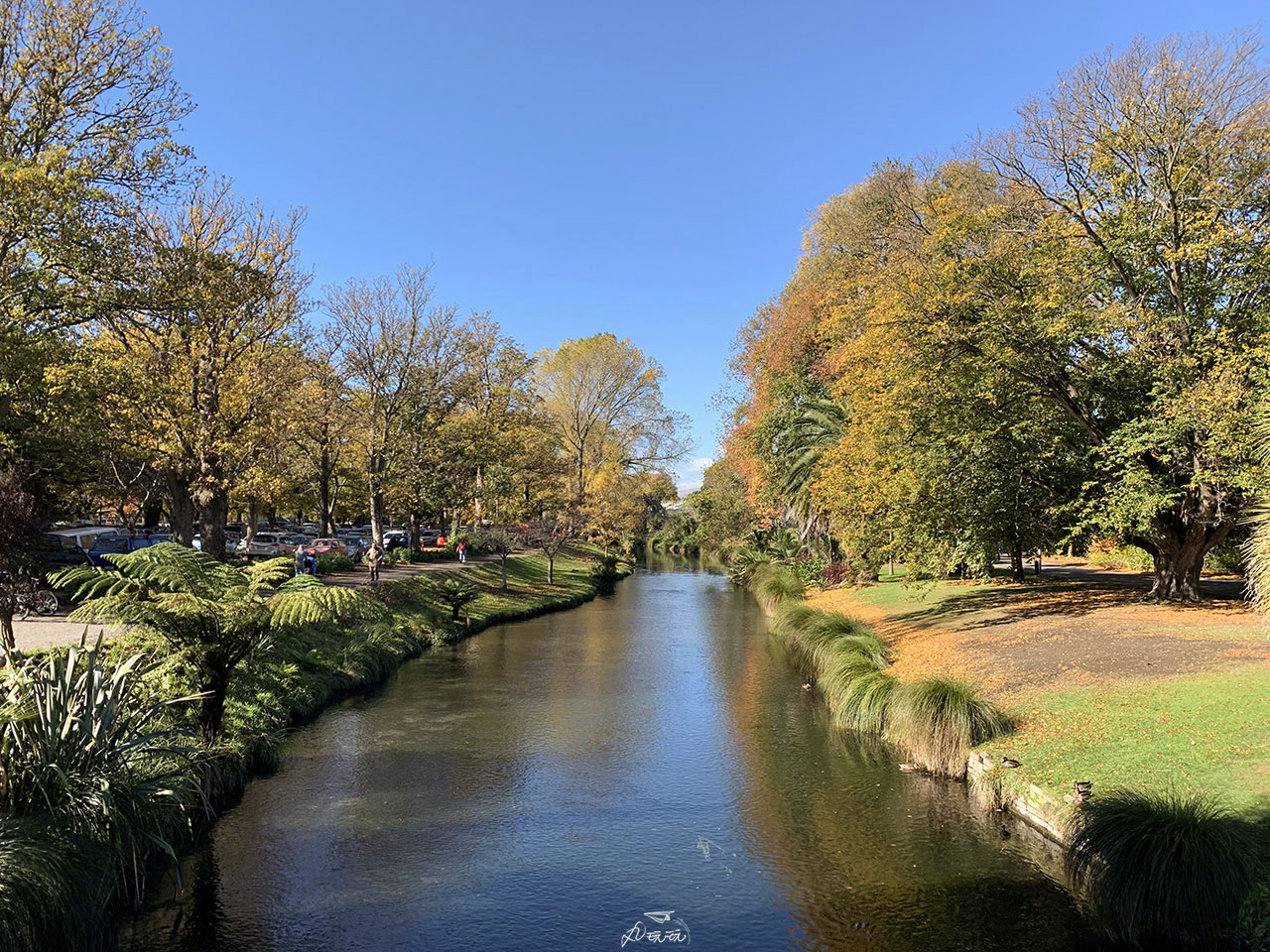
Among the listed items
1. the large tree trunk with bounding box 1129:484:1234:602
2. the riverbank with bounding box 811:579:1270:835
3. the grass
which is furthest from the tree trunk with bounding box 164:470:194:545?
the large tree trunk with bounding box 1129:484:1234:602

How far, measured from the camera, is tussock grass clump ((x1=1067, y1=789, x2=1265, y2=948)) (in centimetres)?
775

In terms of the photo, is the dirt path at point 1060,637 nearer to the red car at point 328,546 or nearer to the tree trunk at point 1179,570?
the tree trunk at point 1179,570

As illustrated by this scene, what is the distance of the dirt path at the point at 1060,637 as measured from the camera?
1518 cm

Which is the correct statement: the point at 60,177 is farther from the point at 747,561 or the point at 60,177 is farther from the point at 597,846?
the point at 747,561

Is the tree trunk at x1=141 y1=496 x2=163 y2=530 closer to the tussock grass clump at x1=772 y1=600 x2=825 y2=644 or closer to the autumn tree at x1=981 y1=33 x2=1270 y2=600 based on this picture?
the tussock grass clump at x1=772 y1=600 x2=825 y2=644

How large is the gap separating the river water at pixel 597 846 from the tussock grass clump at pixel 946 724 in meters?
A: 0.73

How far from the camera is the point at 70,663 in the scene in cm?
862

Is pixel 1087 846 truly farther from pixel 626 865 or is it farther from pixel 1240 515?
pixel 1240 515

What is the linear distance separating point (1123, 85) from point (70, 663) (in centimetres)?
2398

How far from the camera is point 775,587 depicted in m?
37.8

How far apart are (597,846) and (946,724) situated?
6725 mm

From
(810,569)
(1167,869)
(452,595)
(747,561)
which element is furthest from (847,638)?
(747,561)

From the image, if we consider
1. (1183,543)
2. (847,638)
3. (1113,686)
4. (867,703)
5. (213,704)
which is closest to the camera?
(213,704)

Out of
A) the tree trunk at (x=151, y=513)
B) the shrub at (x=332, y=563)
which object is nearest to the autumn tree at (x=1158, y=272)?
the shrub at (x=332, y=563)
